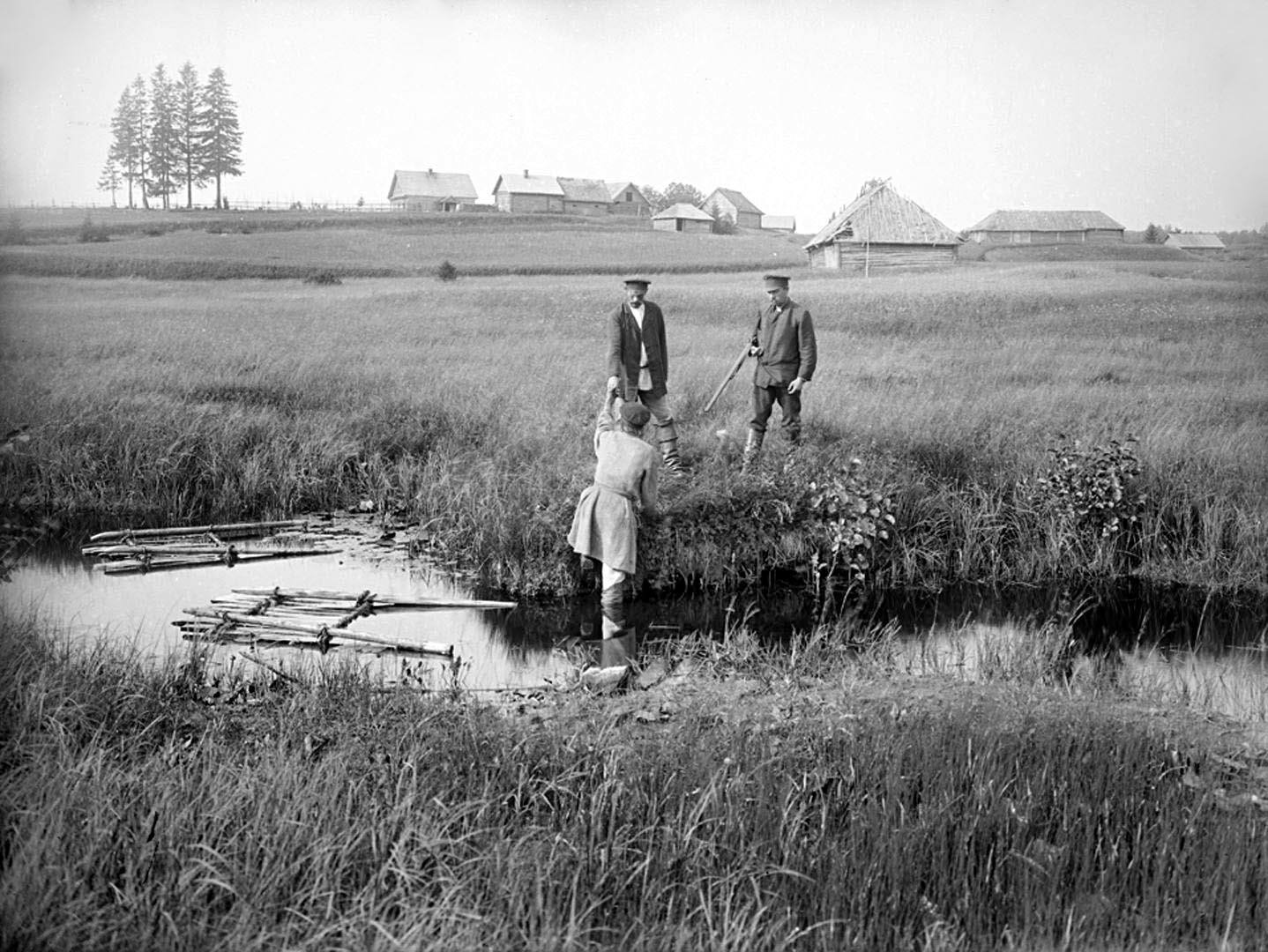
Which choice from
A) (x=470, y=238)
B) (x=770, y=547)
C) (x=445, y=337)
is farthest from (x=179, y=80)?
(x=470, y=238)

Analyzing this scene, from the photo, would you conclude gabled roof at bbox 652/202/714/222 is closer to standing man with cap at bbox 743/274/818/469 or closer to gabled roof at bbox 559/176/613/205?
gabled roof at bbox 559/176/613/205

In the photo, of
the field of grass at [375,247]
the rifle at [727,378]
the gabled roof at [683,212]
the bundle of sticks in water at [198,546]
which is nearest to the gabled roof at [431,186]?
the field of grass at [375,247]

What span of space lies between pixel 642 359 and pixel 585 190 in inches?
485

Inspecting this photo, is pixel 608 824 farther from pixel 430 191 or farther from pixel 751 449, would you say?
pixel 430 191

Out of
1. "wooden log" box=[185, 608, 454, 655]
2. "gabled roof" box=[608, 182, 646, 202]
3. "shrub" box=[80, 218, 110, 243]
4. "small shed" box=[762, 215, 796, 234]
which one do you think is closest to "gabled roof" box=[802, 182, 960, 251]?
"small shed" box=[762, 215, 796, 234]

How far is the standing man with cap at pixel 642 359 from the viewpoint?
9.84 metres

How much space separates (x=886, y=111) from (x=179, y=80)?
996cm

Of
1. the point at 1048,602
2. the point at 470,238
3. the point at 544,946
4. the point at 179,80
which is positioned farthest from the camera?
the point at 470,238

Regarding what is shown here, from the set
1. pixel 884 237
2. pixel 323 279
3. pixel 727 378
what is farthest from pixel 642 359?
pixel 884 237

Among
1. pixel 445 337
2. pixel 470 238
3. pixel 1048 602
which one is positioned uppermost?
pixel 470 238

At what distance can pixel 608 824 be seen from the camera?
14.6 ft

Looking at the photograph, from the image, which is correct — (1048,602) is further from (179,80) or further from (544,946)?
(179,80)

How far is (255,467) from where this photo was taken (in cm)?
1141

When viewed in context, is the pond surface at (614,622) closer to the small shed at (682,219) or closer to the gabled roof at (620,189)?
the gabled roof at (620,189)
